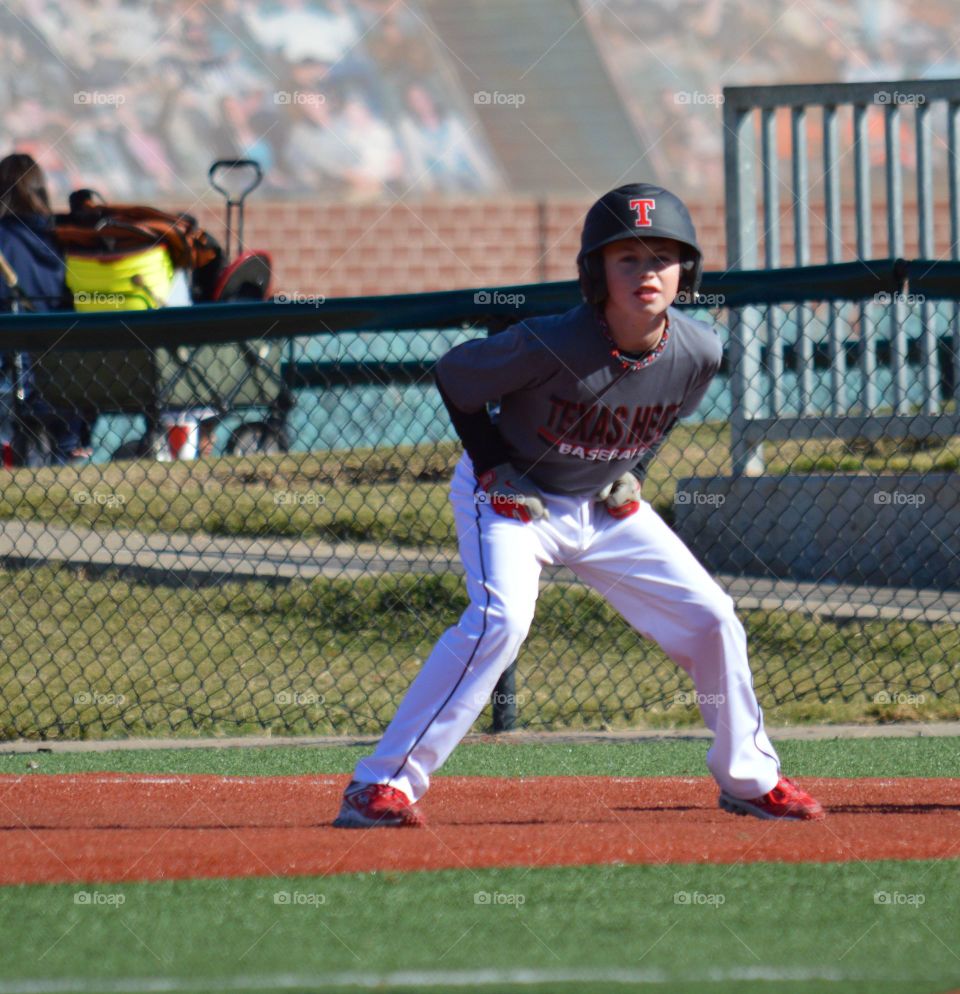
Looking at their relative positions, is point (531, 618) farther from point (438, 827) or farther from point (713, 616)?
point (438, 827)

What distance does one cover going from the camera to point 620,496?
437 cm

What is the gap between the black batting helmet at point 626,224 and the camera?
4.10 metres

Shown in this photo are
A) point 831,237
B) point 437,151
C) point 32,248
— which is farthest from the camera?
point 437,151

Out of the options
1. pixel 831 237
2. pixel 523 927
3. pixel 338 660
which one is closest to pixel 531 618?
pixel 523 927

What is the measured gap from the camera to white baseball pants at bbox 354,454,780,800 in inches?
165

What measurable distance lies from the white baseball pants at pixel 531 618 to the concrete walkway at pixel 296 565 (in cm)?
313

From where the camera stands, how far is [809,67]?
19438mm

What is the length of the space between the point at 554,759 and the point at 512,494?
1.80 meters

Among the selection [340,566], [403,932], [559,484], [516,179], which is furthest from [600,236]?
[516,179]

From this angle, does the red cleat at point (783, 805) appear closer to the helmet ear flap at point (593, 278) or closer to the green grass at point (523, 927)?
the green grass at point (523, 927)

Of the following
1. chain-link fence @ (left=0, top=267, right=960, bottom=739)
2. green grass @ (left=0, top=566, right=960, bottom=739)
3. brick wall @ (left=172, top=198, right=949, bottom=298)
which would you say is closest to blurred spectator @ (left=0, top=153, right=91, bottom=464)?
chain-link fence @ (left=0, top=267, right=960, bottom=739)

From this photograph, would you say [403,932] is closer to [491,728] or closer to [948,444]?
[491,728]

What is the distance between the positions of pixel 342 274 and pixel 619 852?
13.0 meters

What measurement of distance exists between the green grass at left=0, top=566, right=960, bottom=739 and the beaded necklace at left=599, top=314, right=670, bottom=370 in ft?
8.60
